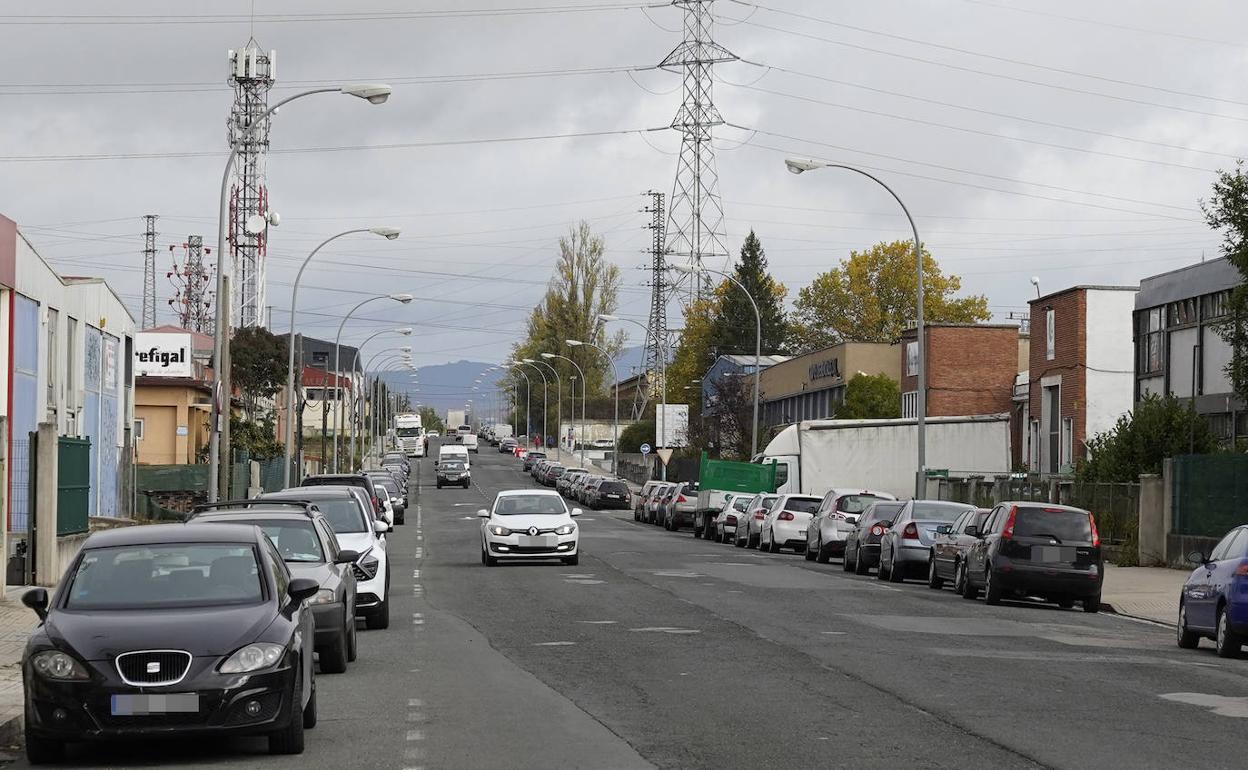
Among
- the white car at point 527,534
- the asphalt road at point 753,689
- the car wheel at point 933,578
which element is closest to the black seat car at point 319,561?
the asphalt road at point 753,689

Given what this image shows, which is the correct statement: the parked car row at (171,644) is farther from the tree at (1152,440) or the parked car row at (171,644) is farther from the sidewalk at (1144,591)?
the tree at (1152,440)

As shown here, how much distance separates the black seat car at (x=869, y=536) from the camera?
108 ft

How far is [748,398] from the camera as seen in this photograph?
84.6 m

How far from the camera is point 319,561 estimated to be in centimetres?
1523

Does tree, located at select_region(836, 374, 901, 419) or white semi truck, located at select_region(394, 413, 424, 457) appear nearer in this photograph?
tree, located at select_region(836, 374, 901, 419)

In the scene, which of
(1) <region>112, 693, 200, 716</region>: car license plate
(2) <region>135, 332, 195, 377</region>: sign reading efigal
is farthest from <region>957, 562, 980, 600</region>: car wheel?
(2) <region>135, 332, 195, 377</region>: sign reading efigal

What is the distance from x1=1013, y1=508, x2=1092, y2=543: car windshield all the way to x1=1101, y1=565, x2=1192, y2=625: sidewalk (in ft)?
4.56

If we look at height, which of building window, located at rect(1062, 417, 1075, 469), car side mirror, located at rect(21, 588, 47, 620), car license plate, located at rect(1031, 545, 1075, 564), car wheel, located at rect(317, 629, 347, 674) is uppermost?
building window, located at rect(1062, 417, 1075, 469)

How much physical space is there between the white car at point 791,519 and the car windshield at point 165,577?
31696 mm

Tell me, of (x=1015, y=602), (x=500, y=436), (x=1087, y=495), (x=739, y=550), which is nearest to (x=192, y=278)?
(x=500, y=436)

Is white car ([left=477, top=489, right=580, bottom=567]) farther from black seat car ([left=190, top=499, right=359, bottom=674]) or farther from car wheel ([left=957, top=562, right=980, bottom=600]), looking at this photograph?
black seat car ([left=190, top=499, right=359, bottom=674])

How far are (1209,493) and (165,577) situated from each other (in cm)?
2598

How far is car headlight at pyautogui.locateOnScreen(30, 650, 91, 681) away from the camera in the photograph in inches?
391

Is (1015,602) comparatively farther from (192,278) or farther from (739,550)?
(192,278)
